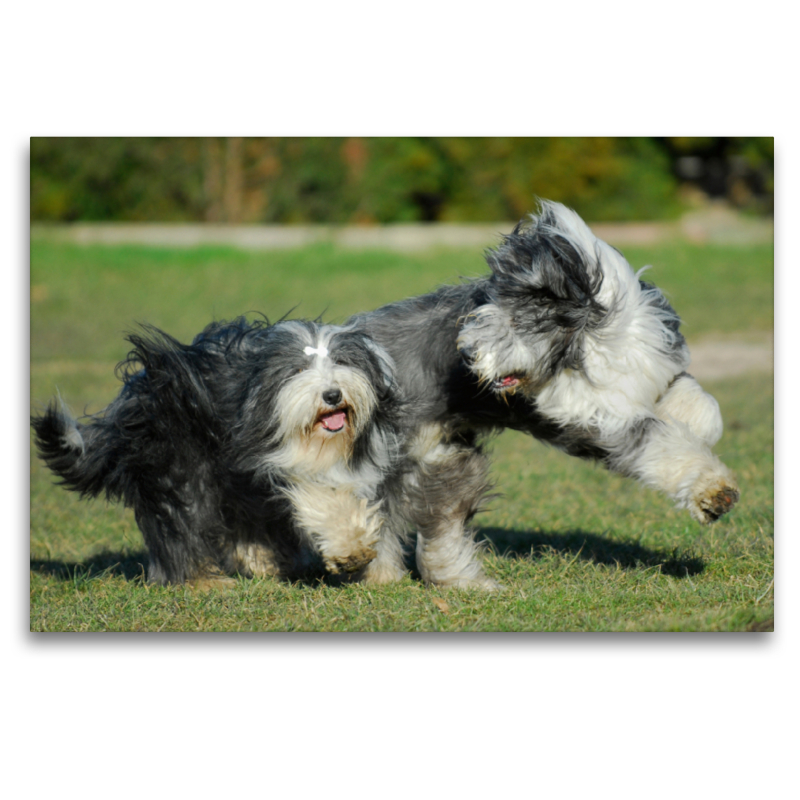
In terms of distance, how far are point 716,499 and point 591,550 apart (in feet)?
4.35

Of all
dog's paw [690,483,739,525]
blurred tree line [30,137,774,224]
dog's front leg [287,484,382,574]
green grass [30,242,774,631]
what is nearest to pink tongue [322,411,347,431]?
dog's front leg [287,484,382,574]

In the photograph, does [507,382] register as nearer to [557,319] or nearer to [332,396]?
→ [557,319]

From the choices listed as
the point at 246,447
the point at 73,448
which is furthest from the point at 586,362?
the point at 73,448

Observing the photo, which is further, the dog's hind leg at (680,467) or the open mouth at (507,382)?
the open mouth at (507,382)

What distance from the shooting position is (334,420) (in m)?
3.77

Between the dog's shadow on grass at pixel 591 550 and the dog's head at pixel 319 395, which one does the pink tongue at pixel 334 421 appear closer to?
the dog's head at pixel 319 395

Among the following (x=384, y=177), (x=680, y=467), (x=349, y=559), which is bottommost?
(x=349, y=559)

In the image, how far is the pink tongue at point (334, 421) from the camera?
3760 millimetres

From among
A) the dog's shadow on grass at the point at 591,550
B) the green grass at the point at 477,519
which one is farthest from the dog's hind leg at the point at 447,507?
the dog's shadow on grass at the point at 591,550

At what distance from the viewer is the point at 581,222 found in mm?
3664

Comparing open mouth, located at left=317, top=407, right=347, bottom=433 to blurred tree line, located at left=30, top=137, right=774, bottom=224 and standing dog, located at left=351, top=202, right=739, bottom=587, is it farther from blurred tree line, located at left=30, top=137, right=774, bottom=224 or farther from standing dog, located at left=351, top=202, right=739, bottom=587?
blurred tree line, located at left=30, top=137, right=774, bottom=224
